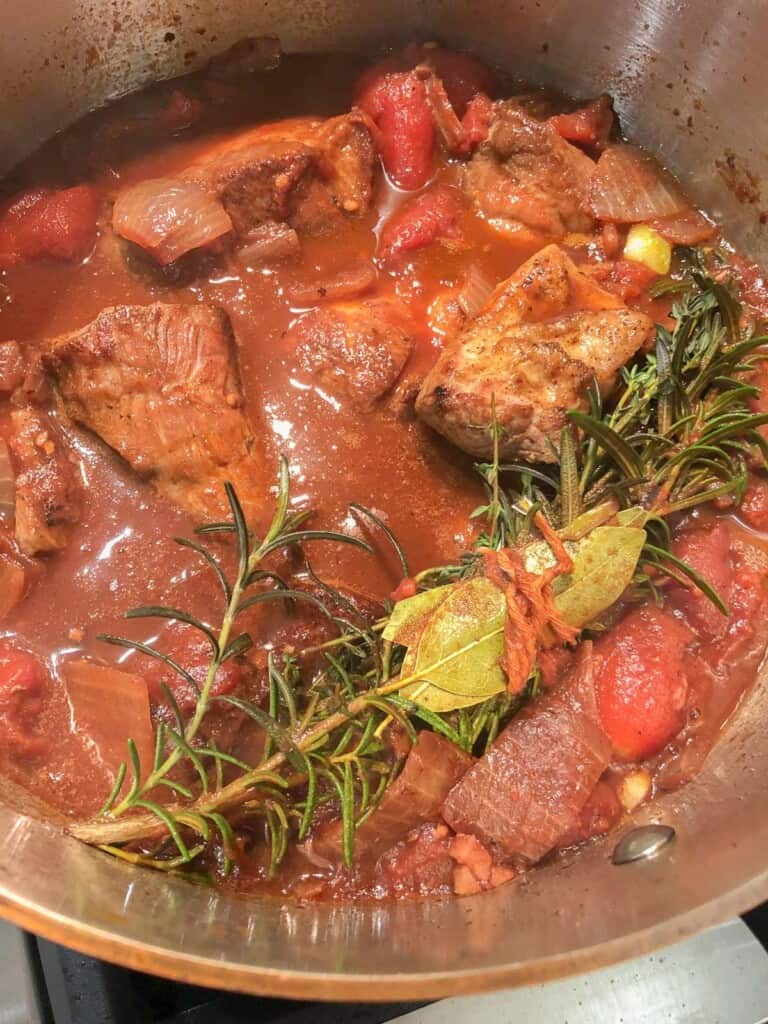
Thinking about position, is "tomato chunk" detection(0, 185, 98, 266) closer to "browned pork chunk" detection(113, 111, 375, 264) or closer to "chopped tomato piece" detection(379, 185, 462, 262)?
"browned pork chunk" detection(113, 111, 375, 264)

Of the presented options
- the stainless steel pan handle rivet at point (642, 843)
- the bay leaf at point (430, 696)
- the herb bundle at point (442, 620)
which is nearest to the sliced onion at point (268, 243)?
the herb bundle at point (442, 620)

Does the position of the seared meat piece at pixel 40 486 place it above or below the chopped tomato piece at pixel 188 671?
above

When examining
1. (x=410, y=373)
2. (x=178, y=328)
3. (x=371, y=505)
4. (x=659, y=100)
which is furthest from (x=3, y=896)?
(x=659, y=100)

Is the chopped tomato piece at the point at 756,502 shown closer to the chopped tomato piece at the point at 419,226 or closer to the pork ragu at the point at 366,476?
the pork ragu at the point at 366,476

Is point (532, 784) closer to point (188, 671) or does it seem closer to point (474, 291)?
point (188, 671)

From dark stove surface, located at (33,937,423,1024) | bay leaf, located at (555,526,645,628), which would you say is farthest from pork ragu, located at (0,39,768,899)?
dark stove surface, located at (33,937,423,1024)

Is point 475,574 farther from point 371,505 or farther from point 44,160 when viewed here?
point 44,160

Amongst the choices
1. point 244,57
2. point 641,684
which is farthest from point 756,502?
point 244,57
